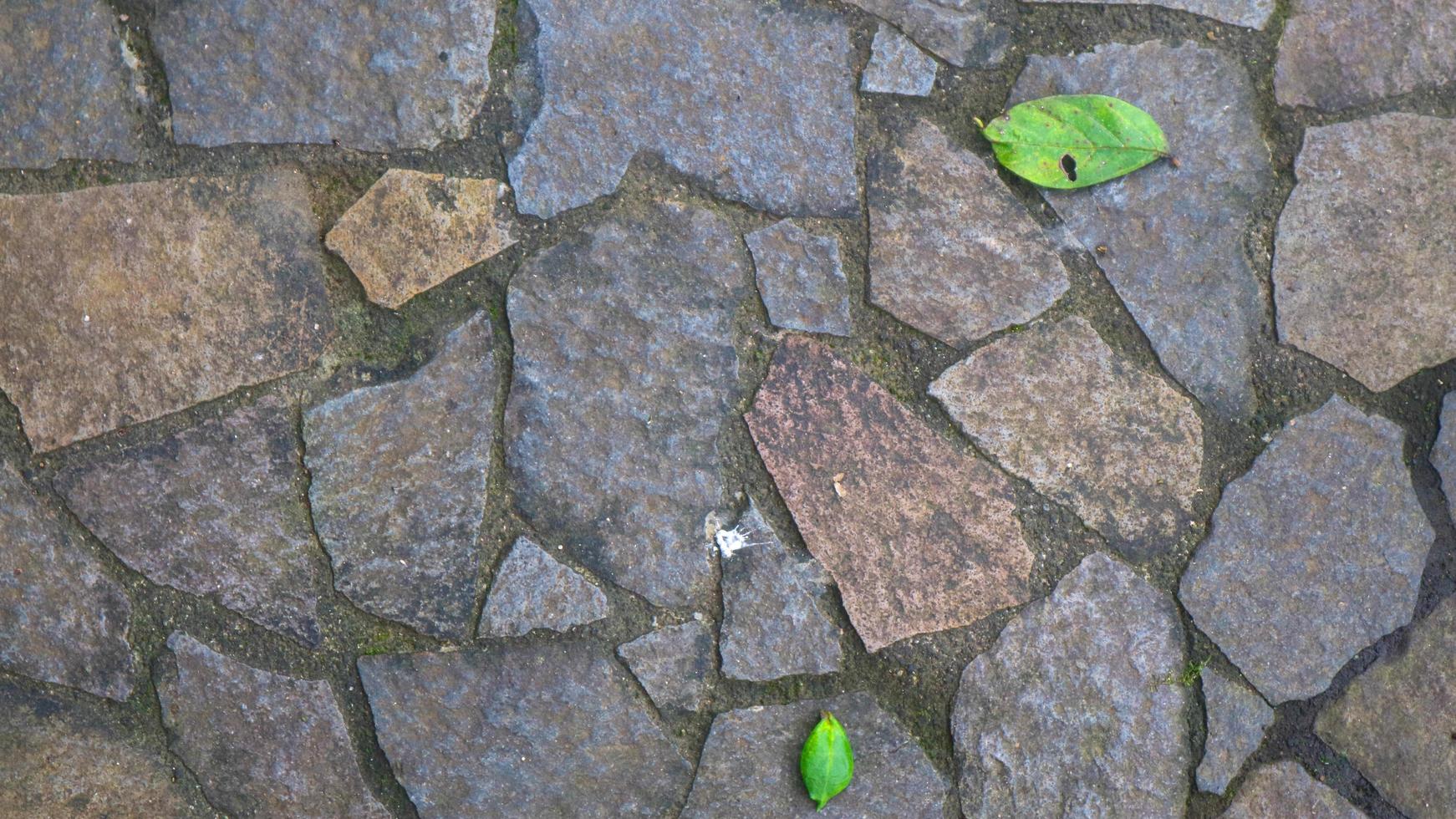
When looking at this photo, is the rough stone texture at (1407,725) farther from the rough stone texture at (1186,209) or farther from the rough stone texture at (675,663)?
the rough stone texture at (675,663)

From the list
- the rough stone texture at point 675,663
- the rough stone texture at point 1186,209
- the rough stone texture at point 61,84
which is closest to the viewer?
the rough stone texture at point 61,84

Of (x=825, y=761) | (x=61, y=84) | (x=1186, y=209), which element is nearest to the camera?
(x=61, y=84)

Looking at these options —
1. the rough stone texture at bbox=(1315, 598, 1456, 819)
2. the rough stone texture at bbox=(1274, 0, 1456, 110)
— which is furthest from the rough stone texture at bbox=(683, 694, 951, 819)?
the rough stone texture at bbox=(1274, 0, 1456, 110)

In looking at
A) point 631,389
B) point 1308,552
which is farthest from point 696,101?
point 1308,552

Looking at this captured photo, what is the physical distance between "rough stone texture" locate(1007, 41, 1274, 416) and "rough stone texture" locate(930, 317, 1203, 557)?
0.07 m

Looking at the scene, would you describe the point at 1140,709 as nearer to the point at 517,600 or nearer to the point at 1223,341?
the point at 1223,341

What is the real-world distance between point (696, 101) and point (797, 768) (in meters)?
0.96

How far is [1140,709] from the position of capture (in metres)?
1.65

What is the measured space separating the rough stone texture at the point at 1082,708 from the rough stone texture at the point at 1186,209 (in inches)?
13.7

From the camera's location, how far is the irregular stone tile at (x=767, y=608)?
156cm

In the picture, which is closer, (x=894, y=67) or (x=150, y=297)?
(x=150, y=297)

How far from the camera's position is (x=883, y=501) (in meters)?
1.59

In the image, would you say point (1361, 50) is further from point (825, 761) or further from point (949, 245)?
point (825, 761)

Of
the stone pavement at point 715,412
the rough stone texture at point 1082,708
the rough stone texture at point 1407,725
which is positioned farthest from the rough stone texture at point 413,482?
the rough stone texture at point 1407,725
